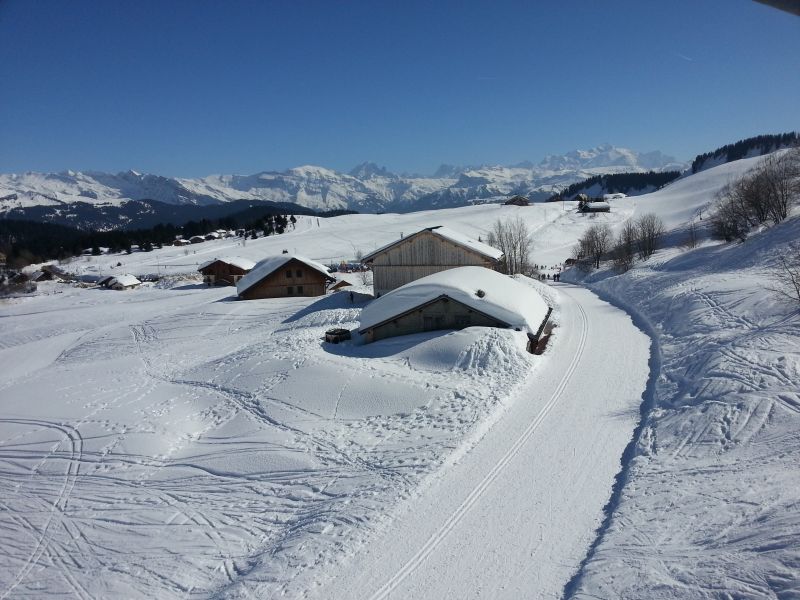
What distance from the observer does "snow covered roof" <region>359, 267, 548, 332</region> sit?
917 inches

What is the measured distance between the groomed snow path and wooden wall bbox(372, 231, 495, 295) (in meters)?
Answer: 19.1

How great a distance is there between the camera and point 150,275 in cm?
8169

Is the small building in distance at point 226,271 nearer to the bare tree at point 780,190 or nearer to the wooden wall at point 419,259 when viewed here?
the wooden wall at point 419,259

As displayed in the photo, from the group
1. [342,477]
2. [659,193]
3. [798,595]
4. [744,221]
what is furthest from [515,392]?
[659,193]

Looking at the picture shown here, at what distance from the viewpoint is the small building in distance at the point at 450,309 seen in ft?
76.6

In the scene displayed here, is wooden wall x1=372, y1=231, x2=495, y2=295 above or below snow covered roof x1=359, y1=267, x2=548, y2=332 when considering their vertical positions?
above

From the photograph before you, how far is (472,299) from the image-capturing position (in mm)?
23719

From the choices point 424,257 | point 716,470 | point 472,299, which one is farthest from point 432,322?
point 716,470

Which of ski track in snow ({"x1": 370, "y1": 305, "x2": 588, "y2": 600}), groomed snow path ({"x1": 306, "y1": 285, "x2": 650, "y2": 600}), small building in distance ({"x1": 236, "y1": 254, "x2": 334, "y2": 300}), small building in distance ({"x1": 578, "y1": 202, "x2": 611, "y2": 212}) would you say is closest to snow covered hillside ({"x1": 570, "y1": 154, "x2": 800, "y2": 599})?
groomed snow path ({"x1": 306, "y1": 285, "x2": 650, "y2": 600})

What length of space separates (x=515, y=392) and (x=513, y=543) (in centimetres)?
A: 798

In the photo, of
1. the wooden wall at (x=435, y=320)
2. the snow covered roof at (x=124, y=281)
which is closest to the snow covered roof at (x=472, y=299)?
the wooden wall at (x=435, y=320)

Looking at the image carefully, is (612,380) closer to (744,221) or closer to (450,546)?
(450,546)

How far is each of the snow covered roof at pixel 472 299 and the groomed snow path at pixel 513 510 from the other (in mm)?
6120

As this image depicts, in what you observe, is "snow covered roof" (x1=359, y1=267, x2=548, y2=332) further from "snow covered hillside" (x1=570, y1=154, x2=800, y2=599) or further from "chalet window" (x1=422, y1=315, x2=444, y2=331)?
"snow covered hillside" (x1=570, y1=154, x2=800, y2=599)
